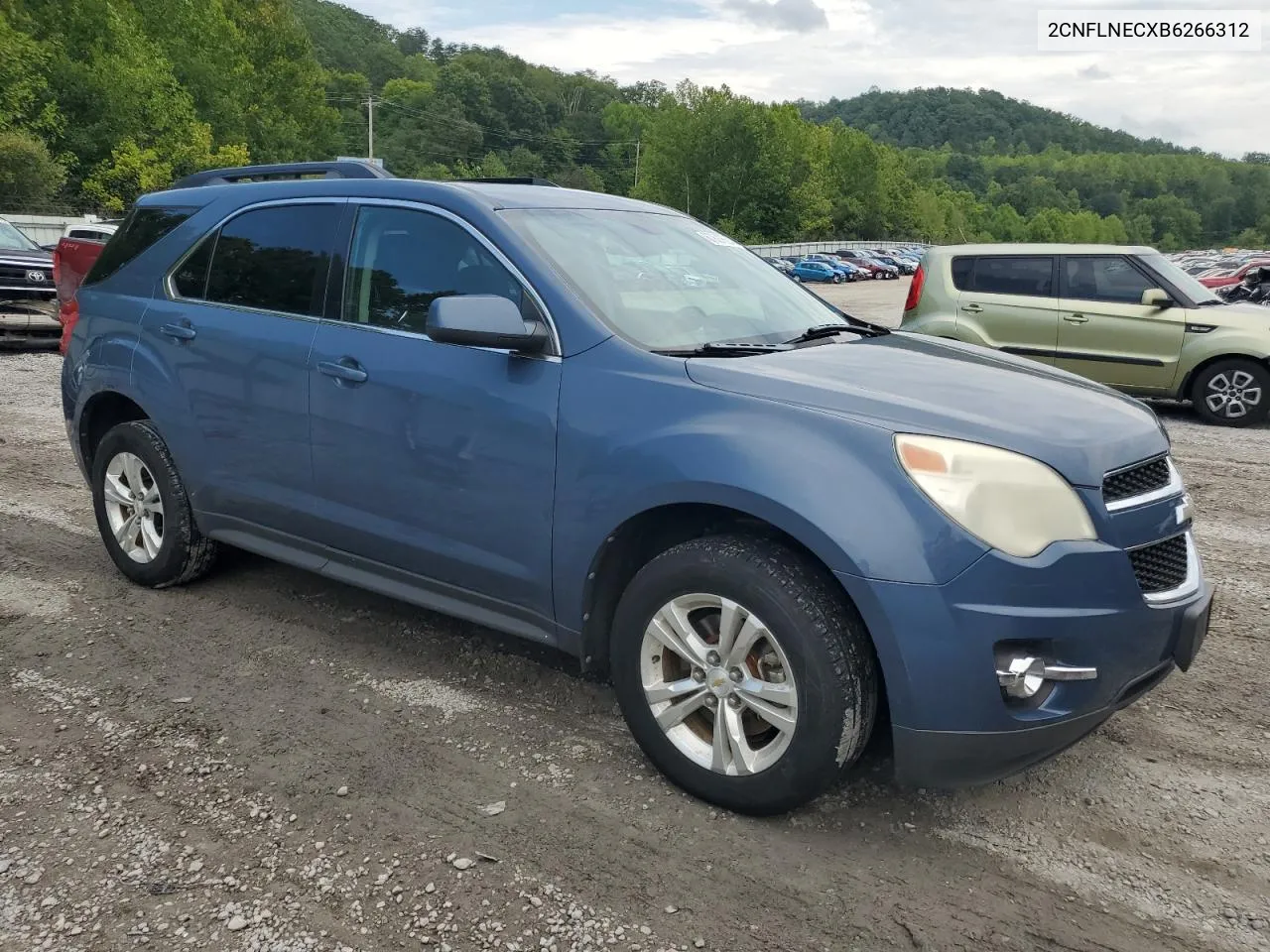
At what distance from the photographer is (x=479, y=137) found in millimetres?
119250

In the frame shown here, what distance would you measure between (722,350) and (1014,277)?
327 inches

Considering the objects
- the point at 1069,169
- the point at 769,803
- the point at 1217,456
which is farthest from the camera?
the point at 1069,169

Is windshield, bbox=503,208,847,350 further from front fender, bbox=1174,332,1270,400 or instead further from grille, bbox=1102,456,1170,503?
front fender, bbox=1174,332,1270,400

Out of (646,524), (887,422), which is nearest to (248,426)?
(646,524)

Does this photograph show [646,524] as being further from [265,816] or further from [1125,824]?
[1125,824]

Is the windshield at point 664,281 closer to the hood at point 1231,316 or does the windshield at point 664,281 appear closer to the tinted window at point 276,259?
the tinted window at point 276,259

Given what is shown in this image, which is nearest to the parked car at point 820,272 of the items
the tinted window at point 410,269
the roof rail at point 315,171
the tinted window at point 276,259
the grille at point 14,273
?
the grille at point 14,273

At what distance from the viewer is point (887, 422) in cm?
277

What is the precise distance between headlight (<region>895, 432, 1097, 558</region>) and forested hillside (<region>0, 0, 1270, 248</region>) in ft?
153

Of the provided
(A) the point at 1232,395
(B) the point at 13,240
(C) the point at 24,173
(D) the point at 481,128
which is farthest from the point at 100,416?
(D) the point at 481,128

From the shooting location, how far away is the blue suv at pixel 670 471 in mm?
2670

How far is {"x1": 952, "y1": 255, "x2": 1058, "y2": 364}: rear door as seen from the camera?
10398 millimetres

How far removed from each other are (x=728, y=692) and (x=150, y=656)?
2452 millimetres

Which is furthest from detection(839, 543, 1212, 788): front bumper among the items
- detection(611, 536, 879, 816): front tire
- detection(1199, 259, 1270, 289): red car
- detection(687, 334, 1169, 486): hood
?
detection(1199, 259, 1270, 289): red car
